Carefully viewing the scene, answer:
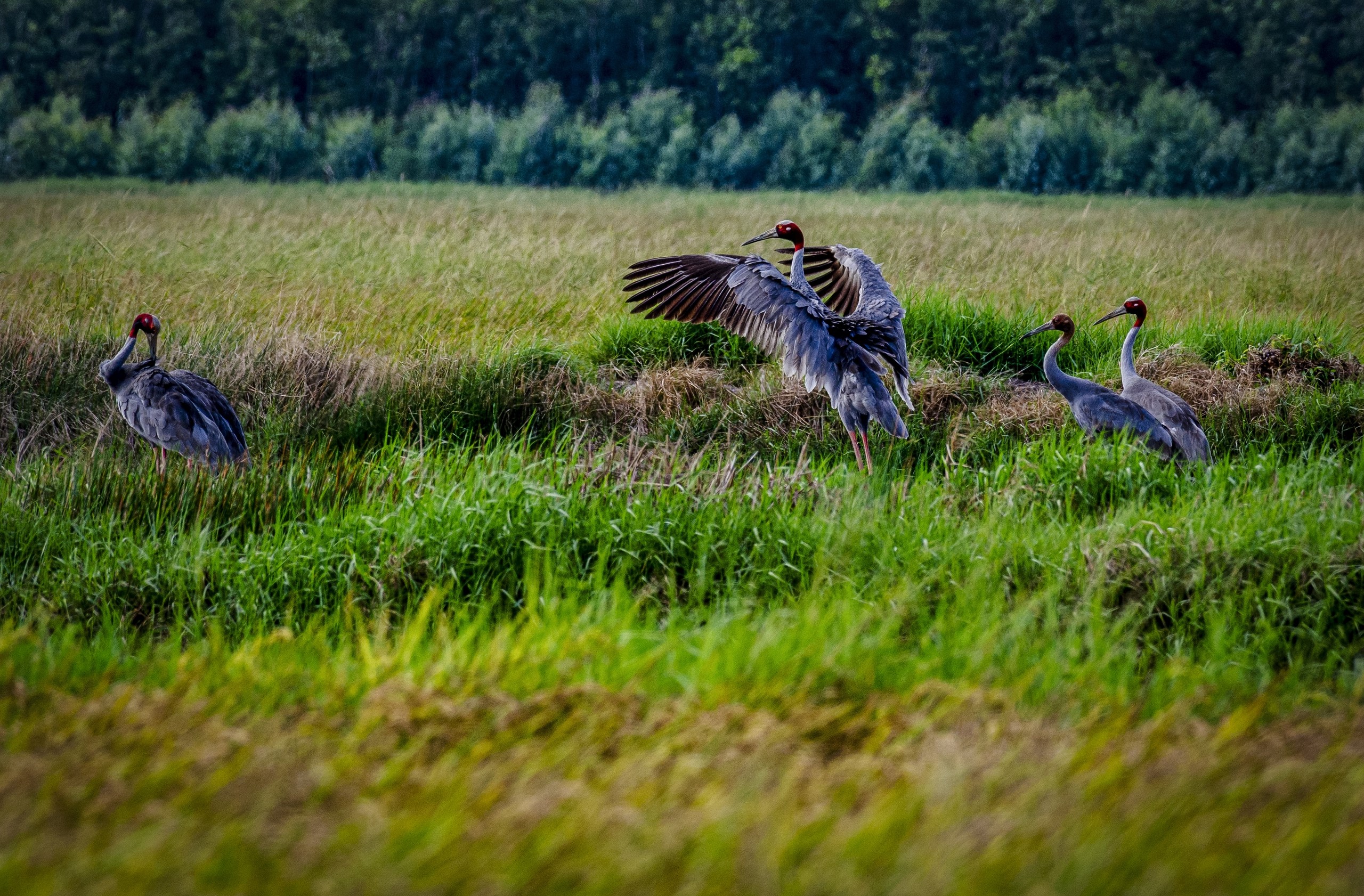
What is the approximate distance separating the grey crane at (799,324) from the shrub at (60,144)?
35.2 meters

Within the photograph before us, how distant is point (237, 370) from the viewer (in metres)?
7.62

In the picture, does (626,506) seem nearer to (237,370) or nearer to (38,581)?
(38,581)

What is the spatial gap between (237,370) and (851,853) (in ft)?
20.5

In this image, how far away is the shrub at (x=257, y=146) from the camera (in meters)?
38.8

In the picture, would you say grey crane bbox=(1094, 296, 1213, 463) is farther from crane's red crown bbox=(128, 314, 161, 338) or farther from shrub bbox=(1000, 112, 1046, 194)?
shrub bbox=(1000, 112, 1046, 194)

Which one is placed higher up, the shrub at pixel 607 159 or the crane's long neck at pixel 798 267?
the crane's long neck at pixel 798 267

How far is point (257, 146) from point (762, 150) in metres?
17.8

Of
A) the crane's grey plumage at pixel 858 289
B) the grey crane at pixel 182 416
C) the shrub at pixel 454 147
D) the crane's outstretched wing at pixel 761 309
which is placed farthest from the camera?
the shrub at pixel 454 147

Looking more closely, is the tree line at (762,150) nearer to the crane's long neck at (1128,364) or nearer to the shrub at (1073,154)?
the shrub at (1073,154)

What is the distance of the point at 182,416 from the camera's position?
6168mm

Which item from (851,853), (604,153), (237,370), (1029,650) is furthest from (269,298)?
(604,153)

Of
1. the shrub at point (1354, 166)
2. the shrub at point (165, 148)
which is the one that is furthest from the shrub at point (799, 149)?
the shrub at point (165, 148)

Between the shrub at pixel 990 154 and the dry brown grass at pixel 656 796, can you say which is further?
the shrub at pixel 990 154

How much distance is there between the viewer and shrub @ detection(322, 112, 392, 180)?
40312 mm
